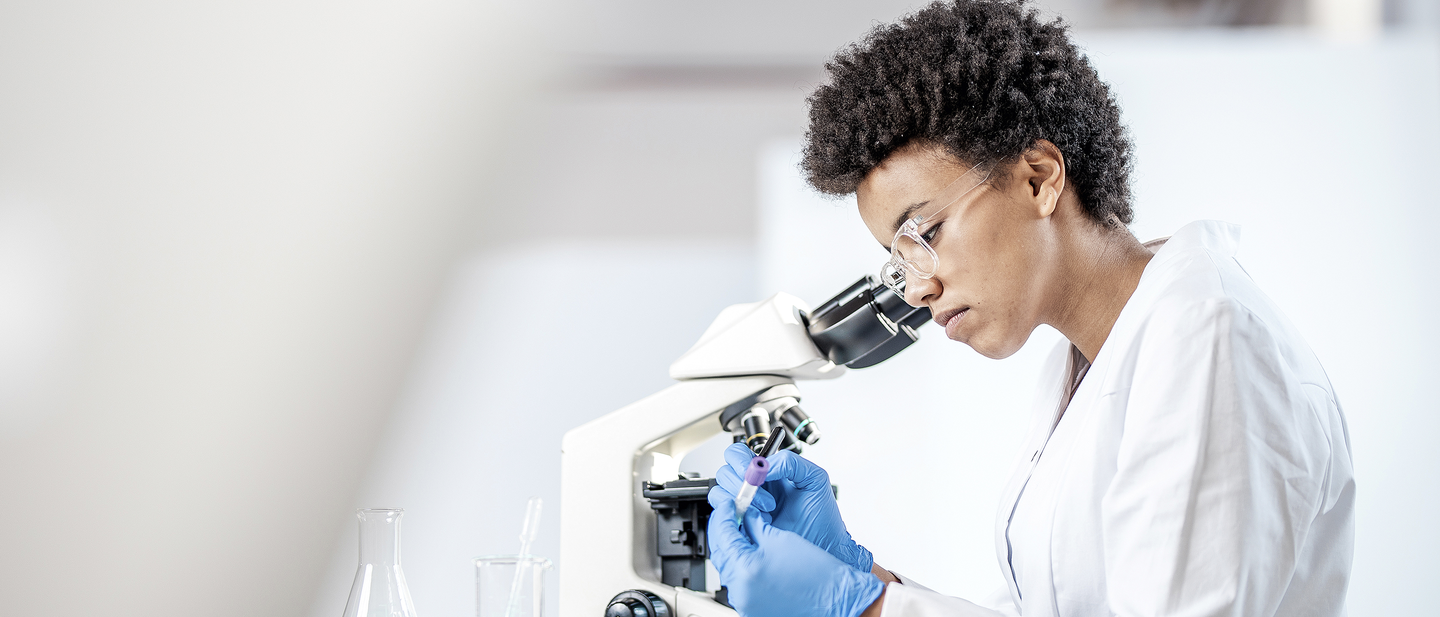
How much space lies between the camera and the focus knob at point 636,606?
0.92 meters

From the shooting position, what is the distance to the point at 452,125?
173cm

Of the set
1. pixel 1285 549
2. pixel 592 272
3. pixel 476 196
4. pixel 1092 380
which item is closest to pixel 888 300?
pixel 1092 380

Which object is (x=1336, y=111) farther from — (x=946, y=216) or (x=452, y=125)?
(x=452, y=125)

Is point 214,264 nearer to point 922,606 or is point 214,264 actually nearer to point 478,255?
point 478,255

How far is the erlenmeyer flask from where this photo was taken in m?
0.97

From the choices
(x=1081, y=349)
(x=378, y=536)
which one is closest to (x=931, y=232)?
(x=1081, y=349)

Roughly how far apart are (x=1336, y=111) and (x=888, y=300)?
4.54 ft

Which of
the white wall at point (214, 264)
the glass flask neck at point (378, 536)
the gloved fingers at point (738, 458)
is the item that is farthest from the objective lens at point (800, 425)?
the white wall at point (214, 264)

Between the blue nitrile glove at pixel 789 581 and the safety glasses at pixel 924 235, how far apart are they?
12.7 inches

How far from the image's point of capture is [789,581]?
80cm

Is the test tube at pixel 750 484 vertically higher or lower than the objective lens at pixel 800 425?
lower

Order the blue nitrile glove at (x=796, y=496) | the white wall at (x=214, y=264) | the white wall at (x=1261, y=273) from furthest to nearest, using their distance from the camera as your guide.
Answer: the white wall at (x=1261, y=273) → the white wall at (x=214, y=264) → the blue nitrile glove at (x=796, y=496)

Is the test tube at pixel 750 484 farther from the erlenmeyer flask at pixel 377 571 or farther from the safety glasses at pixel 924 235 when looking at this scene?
the erlenmeyer flask at pixel 377 571

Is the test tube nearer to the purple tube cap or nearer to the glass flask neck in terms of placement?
the purple tube cap
